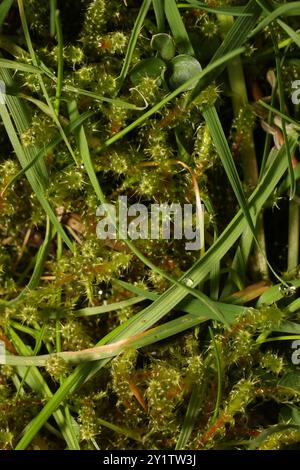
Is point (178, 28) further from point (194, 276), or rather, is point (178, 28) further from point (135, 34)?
point (194, 276)

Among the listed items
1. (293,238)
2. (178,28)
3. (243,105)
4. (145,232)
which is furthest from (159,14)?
(293,238)

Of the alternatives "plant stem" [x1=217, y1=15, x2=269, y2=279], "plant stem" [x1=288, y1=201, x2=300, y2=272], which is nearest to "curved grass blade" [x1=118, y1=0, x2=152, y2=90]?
"plant stem" [x1=217, y1=15, x2=269, y2=279]

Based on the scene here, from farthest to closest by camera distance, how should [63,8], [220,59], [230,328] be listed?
[63,8]
[230,328]
[220,59]

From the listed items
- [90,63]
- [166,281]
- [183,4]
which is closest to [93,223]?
[166,281]

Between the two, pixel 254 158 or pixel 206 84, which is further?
pixel 254 158

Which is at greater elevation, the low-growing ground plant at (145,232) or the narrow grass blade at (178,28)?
the narrow grass blade at (178,28)

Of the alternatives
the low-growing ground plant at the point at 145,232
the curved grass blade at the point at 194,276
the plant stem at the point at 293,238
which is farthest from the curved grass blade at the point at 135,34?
the plant stem at the point at 293,238

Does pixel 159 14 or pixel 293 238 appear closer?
pixel 159 14

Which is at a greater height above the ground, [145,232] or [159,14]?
[159,14]

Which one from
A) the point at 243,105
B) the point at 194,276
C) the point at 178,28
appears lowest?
the point at 194,276

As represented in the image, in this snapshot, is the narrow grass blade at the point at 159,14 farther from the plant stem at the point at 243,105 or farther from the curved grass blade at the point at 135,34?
the plant stem at the point at 243,105
